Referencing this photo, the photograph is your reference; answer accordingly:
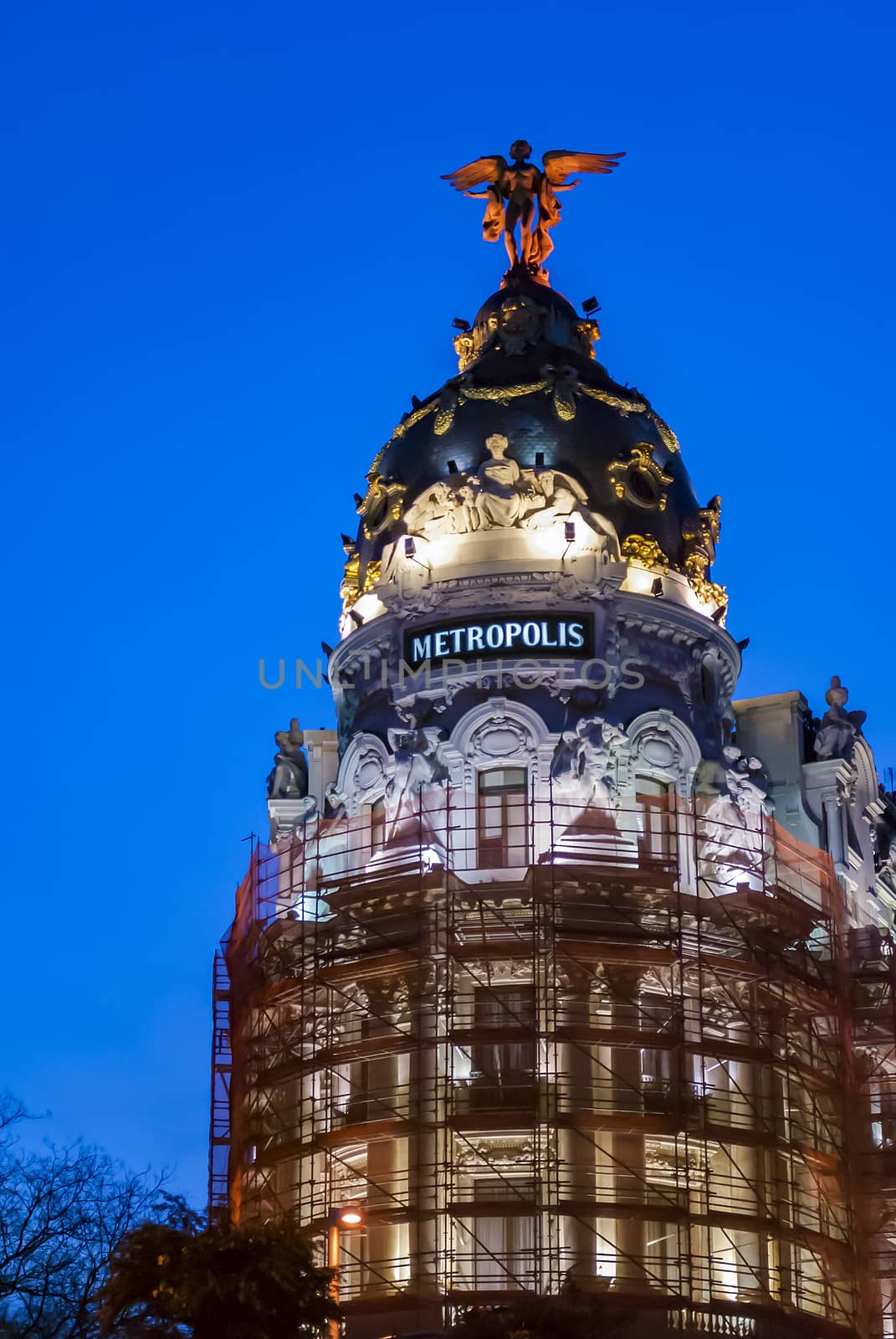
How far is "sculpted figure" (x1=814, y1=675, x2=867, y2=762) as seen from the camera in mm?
86250

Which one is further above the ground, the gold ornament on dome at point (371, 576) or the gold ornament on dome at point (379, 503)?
the gold ornament on dome at point (379, 503)

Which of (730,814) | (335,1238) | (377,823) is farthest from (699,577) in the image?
(335,1238)

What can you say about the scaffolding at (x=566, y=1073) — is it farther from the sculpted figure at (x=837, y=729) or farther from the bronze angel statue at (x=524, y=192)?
the bronze angel statue at (x=524, y=192)

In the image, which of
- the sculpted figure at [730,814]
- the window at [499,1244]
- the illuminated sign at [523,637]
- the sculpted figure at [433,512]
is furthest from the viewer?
the sculpted figure at [433,512]

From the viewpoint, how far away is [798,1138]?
76625 millimetres

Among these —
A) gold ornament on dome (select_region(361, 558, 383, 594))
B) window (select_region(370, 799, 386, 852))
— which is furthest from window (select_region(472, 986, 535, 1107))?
gold ornament on dome (select_region(361, 558, 383, 594))

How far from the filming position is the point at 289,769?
86.8m

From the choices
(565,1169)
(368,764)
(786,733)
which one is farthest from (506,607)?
(565,1169)

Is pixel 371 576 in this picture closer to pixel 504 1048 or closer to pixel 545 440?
pixel 545 440

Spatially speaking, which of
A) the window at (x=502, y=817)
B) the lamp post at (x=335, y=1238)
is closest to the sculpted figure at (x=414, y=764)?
the window at (x=502, y=817)

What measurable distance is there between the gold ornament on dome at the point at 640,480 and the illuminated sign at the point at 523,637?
222 inches

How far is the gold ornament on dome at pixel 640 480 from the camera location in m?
83.9

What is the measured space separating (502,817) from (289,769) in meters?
10.7

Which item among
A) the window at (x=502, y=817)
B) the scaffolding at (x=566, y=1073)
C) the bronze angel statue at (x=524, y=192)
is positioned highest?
the bronze angel statue at (x=524, y=192)
